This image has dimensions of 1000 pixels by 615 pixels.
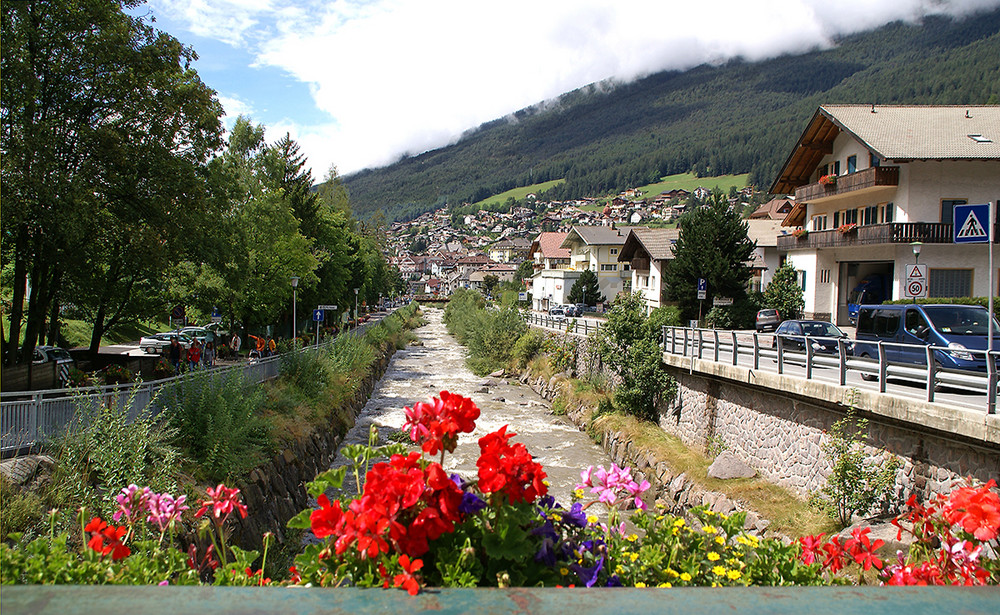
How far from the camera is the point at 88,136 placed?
15.0 m

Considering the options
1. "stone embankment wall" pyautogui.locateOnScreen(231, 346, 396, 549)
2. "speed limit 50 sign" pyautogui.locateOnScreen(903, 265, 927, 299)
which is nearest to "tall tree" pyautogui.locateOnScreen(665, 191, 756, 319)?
"speed limit 50 sign" pyautogui.locateOnScreen(903, 265, 927, 299)

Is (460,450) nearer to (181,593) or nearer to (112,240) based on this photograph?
(112,240)

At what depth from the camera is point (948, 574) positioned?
2768 mm

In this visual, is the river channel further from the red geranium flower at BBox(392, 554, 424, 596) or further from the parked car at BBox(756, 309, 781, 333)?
the parked car at BBox(756, 309, 781, 333)

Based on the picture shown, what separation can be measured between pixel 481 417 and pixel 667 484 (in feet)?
37.9

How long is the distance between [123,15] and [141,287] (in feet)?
34.6

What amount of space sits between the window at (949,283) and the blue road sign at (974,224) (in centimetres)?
2222

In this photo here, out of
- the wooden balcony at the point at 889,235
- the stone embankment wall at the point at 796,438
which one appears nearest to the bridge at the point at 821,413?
the stone embankment wall at the point at 796,438

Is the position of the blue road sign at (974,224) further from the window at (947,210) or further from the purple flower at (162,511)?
the window at (947,210)

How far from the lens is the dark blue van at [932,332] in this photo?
1261cm

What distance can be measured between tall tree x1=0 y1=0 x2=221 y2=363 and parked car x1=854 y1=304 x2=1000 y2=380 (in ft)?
56.8

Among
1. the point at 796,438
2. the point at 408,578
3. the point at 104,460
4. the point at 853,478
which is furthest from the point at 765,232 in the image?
the point at 408,578

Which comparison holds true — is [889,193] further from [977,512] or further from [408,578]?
[408,578]

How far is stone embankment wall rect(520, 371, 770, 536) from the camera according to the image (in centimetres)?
1343
